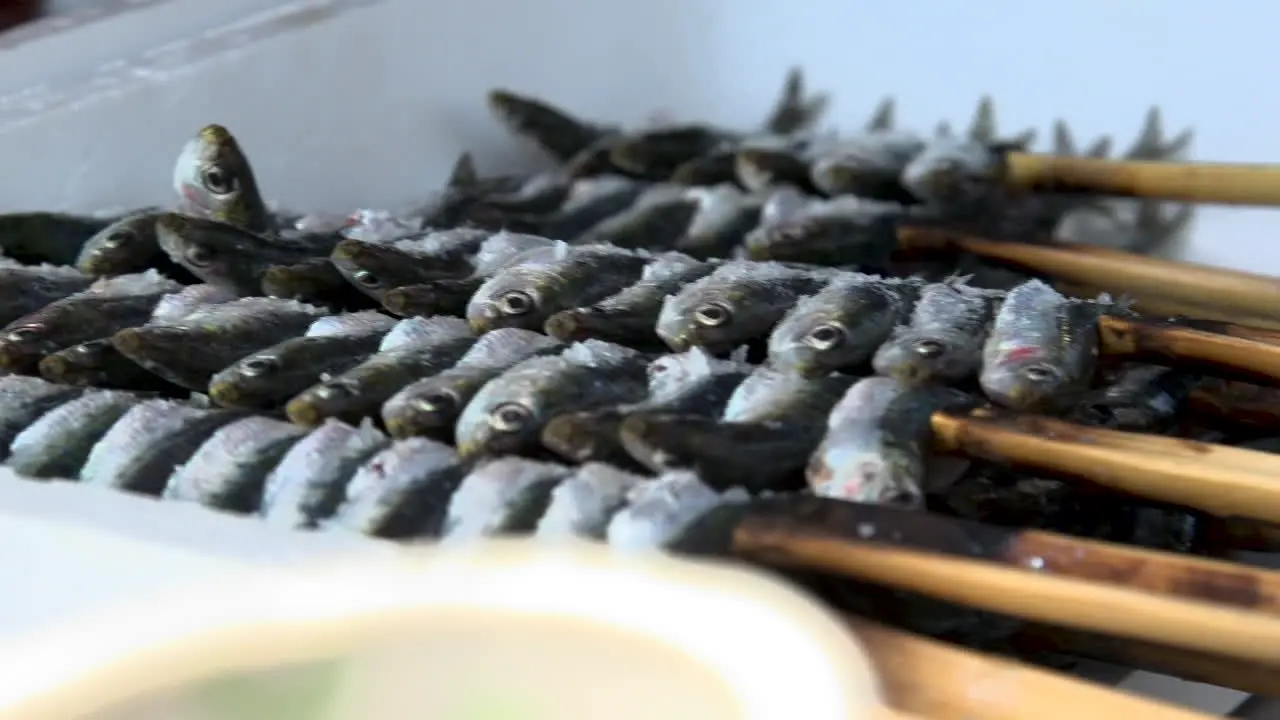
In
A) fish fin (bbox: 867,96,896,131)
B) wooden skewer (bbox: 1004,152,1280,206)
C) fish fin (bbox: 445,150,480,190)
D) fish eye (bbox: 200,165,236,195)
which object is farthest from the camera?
fish fin (bbox: 867,96,896,131)

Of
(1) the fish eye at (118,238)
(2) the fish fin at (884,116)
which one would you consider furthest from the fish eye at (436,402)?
(2) the fish fin at (884,116)

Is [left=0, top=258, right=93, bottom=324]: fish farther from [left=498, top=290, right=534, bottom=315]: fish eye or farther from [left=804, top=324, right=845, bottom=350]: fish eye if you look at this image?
[left=804, top=324, right=845, bottom=350]: fish eye

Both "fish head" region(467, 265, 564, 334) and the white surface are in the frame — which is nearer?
"fish head" region(467, 265, 564, 334)

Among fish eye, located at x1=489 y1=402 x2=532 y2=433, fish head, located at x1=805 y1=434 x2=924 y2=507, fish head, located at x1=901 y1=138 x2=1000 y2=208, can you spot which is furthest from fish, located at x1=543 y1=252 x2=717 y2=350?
fish head, located at x1=901 y1=138 x2=1000 y2=208

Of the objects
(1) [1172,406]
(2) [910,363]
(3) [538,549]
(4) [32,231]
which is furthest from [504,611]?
(4) [32,231]

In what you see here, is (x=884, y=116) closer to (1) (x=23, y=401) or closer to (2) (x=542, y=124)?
(2) (x=542, y=124)

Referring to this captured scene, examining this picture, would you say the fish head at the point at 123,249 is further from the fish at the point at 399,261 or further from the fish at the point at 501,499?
the fish at the point at 501,499

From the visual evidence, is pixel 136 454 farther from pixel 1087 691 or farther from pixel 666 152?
pixel 666 152
